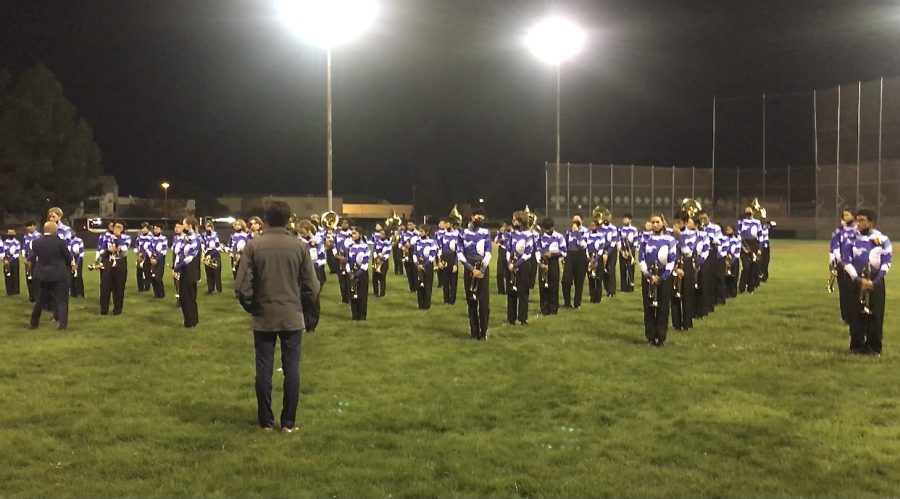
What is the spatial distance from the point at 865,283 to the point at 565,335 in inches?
158

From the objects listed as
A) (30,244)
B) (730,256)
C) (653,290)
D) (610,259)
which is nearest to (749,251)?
(730,256)

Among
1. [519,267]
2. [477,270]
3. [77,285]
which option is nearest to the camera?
[477,270]

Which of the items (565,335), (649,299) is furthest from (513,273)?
(649,299)

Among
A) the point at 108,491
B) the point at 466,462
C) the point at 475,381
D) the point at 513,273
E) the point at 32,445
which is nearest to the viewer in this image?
the point at 108,491

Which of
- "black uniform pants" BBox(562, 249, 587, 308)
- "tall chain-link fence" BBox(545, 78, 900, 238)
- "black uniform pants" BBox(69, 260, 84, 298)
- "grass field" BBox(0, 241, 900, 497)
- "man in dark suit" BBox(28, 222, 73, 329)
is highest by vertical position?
"tall chain-link fence" BBox(545, 78, 900, 238)

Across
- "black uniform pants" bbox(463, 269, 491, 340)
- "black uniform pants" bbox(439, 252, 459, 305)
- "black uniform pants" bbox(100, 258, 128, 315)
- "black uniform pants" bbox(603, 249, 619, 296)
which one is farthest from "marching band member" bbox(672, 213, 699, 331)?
"black uniform pants" bbox(100, 258, 128, 315)

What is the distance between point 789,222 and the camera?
49.4 metres

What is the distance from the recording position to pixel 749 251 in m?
16.7

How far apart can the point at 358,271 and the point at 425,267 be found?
2733mm

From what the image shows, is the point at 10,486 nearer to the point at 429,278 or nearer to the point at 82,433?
the point at 82,433

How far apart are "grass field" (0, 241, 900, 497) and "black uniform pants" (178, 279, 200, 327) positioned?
2.51 feet

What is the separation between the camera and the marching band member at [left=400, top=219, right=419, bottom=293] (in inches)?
732

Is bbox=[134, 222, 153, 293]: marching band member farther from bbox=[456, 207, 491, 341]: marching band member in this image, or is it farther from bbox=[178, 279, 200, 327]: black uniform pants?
bbox=[456, 207, 491, 341]: marching band member

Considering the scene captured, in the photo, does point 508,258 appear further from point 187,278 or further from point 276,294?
point 276,294
